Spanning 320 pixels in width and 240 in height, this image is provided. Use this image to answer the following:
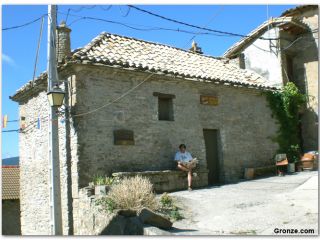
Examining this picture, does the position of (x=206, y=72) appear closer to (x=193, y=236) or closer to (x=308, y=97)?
(x=308, y=97)

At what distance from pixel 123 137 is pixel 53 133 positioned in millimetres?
3059

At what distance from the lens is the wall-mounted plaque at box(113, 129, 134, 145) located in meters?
10.3

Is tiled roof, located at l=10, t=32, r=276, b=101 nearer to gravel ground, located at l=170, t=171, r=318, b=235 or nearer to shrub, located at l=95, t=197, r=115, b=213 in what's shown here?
shrub, located at l=95, t=197, r=115, b=213

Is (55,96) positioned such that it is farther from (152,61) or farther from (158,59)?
(158,59)

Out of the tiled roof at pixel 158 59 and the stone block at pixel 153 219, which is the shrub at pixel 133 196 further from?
the tiled roof at pixel 158 59

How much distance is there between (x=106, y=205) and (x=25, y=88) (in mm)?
5746

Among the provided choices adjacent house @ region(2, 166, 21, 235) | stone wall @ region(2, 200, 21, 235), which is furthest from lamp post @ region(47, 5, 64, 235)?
stone wall @ region(2, 200, 21, 235)

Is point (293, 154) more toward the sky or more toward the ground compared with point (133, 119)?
more toward the ground

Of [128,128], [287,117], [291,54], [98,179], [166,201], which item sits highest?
[291,54]

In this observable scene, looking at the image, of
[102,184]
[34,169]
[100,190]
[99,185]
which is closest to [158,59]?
[34,169]

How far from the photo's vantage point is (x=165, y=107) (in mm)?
11836

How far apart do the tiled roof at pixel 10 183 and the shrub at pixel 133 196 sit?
30.8ft

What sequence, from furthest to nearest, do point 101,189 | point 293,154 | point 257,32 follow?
point 257,32 < point 293,154 < point 101,189

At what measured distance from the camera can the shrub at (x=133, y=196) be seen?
7871 mm
